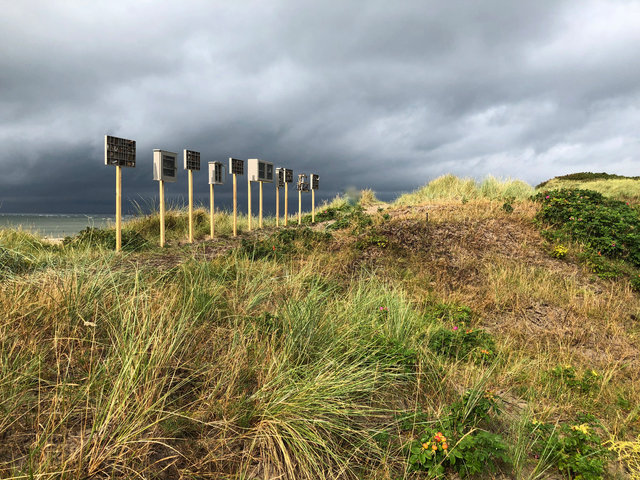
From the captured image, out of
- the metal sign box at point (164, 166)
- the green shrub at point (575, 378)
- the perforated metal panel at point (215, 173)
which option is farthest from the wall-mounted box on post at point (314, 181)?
the green shrub at point (575, 378)

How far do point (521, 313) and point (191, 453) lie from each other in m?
5.30

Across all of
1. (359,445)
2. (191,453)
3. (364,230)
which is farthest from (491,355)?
(364,230)

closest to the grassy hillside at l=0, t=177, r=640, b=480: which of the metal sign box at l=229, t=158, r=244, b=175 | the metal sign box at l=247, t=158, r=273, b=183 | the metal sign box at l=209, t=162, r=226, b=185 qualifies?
the metal sign box at l=209, t=162, r=226, b=185

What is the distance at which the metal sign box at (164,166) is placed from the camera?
10328 millimetres

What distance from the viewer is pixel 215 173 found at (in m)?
12.0

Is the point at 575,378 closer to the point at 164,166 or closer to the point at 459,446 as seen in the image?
the point at 459,446

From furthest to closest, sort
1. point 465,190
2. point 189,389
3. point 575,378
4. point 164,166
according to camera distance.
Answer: point 465,190 → point 164,166 → point 575,378 → point 189,389

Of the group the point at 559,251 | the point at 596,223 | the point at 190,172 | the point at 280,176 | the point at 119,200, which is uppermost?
the point at 280,176

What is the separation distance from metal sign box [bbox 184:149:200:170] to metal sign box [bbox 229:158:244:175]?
4.27ft

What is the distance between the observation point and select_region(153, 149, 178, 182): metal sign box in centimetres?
1033

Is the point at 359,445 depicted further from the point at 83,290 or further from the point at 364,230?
the point at 364,230

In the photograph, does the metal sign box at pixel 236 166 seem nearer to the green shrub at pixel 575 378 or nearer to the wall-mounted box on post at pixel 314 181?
the wall-mounted box on post at pixel 314 181

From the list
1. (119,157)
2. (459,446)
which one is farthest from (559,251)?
(119,157)

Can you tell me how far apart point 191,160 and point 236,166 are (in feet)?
5.98
